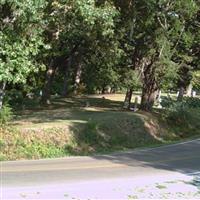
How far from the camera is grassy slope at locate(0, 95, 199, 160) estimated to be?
2259cm

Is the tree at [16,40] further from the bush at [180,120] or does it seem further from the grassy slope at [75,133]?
the bush at [180,120]

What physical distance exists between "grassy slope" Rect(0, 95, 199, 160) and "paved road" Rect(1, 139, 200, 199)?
5.68ft

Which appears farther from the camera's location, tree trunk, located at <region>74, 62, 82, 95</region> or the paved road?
tree trunk, located at <region>74, 62, 82, 95</region>

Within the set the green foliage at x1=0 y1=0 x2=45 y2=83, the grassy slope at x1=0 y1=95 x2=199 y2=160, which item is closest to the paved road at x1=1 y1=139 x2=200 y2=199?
the grassy slope at x1=0 y1=95 x2=199 y2=160

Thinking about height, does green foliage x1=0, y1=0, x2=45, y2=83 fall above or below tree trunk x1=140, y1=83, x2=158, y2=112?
above

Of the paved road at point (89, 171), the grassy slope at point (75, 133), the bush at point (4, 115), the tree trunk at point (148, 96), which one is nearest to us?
the paved road at point (89, 171)

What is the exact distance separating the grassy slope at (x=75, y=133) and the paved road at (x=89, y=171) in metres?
1.73

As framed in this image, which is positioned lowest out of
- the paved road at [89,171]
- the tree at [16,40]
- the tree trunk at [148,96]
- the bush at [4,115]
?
the paved road at [89,171]

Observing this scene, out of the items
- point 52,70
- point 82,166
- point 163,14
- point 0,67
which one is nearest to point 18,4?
point 0,67

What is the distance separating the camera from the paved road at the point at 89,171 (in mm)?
13805

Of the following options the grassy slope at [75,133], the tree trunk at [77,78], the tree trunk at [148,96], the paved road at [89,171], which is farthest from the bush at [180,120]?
the paved road at [89,171]

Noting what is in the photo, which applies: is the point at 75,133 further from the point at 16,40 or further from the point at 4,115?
the point at 16,40

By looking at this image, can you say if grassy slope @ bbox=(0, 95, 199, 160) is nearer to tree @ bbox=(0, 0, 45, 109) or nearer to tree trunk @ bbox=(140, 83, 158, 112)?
tree trunk @ bbox=(140, 83, 158, 112)

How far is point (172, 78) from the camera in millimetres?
35000
